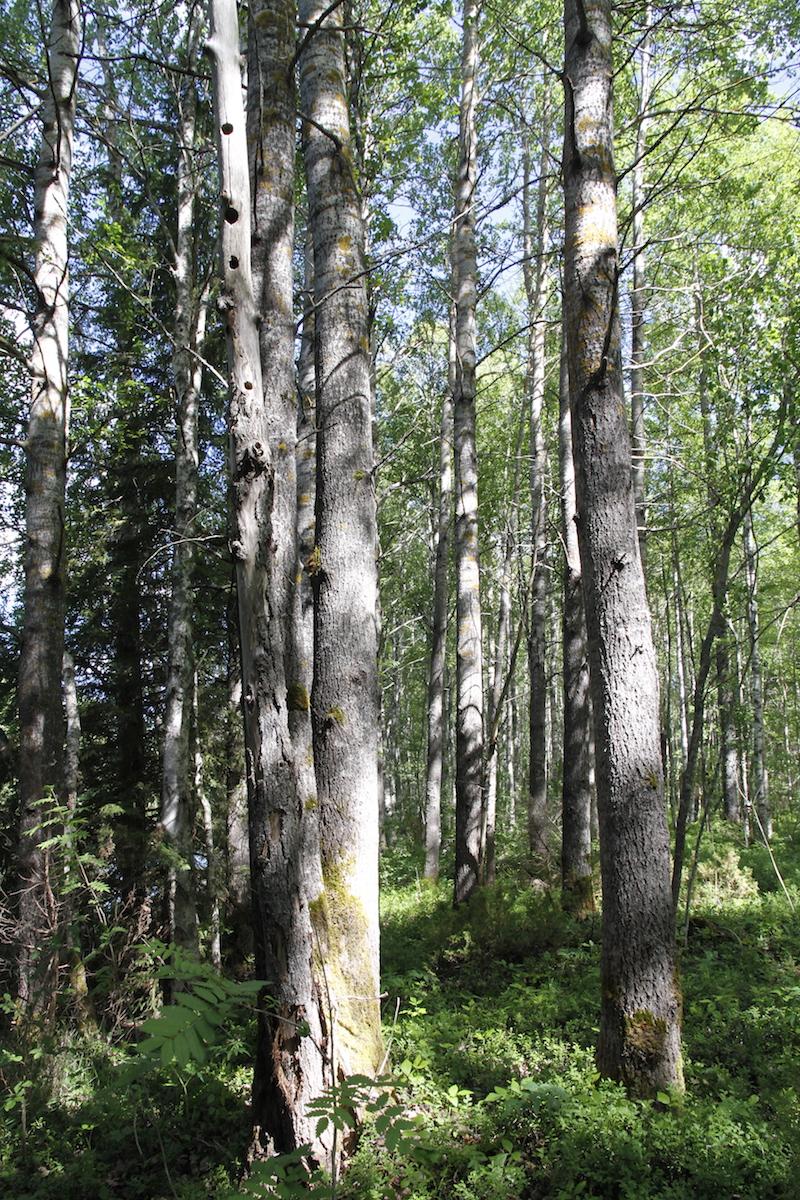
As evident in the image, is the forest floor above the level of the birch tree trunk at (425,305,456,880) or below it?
below

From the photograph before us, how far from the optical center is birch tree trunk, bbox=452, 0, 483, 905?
27.1 ft

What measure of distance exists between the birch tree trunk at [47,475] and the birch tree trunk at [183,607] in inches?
49.5

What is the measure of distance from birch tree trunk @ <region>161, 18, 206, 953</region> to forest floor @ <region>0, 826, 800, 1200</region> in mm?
2009

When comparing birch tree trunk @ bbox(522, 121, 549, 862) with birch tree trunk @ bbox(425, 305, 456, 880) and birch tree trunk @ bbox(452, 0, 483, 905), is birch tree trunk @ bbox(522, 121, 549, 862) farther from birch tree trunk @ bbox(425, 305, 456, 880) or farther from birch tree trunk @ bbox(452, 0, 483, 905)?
birch tree trunk @ bbox(452, 0, 483, 905)

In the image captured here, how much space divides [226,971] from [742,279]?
36.7 feet

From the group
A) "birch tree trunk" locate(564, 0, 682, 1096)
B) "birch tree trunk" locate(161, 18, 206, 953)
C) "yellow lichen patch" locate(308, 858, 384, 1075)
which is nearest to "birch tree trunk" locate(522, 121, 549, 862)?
"birch tree trunk" locate(161, 18, 206, 953)

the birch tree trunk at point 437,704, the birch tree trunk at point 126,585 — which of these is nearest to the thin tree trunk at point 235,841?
the birch tree trunk at point 126,585

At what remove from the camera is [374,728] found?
4023 millimetres

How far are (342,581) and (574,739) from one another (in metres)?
5.65

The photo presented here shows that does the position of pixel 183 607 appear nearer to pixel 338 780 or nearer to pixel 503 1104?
pixel 338 780

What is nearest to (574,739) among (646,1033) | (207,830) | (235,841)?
(207,830)

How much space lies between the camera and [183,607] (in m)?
8.43

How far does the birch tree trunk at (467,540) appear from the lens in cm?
827

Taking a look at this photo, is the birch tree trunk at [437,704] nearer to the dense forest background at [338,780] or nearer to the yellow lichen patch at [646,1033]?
the dense forest background at [338,780]
